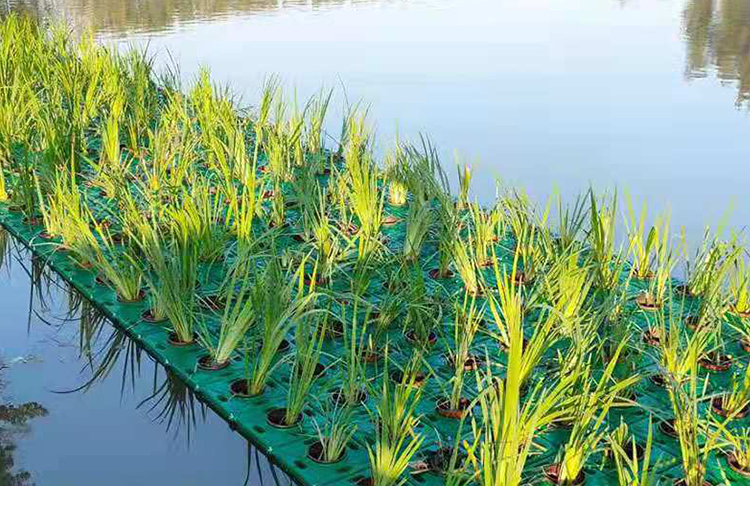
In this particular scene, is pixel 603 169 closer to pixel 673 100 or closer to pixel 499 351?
pixel 673 100

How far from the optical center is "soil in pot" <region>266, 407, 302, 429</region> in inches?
87.7

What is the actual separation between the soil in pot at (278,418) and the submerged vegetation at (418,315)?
22mm

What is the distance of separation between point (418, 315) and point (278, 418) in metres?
0.50

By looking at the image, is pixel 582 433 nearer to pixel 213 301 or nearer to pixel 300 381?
pixel 300 381

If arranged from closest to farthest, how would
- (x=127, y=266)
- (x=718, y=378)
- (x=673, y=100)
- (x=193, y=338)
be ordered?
(x=718, y=378)
(x=193, y=338)
(x=127, y=266)
(x=673, y=100)

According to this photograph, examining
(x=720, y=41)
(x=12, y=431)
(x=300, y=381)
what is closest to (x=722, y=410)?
(x=300, y=381)

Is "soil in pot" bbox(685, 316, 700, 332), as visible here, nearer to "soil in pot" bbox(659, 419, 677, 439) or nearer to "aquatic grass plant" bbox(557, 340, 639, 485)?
"soil in pot" bbox(659, 419, 677, 439)

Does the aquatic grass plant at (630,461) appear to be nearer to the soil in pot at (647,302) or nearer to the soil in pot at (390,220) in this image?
the soil in pot at (647,302)

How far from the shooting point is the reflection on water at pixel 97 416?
7.01 ft

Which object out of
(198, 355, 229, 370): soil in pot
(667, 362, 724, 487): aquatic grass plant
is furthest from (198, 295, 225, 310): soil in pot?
(667, 362, 724, 487): aquatic grass plant

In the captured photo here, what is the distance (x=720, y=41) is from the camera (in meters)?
8.70
